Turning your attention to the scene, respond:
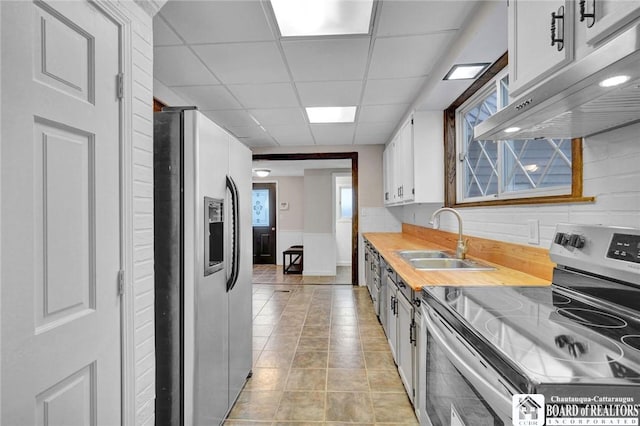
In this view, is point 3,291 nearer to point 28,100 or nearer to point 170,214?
point 28,100

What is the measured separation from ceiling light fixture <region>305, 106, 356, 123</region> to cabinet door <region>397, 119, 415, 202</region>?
25.0 inches

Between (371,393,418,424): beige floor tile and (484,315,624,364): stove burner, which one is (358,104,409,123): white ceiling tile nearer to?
(371,393,418,424): beige floor tile

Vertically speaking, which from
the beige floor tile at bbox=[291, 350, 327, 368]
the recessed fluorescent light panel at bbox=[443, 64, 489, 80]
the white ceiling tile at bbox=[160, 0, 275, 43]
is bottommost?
the beige floor tile at bbox=[291, 350, 327, 368]

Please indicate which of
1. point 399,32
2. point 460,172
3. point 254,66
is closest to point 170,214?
point 254,66

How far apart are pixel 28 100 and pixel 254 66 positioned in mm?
1886

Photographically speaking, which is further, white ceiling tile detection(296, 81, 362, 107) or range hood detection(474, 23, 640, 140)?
white ceiling tile detection(296, 81, 362, 107)

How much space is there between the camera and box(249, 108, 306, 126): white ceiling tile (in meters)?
3.64

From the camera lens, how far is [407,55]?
240cm

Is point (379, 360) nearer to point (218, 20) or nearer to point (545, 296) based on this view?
point (545, 296)

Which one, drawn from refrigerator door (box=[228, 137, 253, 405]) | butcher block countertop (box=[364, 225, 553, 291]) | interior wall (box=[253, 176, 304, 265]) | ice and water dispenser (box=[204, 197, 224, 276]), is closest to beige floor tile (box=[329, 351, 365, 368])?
refrigerator door (box=[228, 137, 253, 405])

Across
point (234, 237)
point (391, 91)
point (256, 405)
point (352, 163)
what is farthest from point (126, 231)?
point (352, 163)

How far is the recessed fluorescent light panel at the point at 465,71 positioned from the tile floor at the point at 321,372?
230cm

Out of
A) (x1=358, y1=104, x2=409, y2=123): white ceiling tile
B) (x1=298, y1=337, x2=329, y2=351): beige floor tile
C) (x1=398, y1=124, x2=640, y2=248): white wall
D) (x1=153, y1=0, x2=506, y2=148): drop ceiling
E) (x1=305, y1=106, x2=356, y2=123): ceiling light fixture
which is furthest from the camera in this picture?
(x1=305, y1=106, x2=356, y2=123): ceiling light fixture

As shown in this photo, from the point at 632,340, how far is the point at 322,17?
81.1 inches
